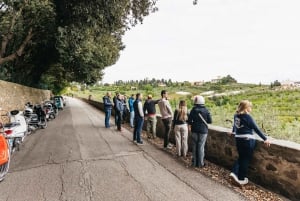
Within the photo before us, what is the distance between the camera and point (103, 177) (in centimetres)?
663

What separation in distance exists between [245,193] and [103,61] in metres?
23.9

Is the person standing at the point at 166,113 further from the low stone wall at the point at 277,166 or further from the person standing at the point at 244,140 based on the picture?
the person standing at the point at 244,140

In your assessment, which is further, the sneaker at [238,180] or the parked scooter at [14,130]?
the parked scooter at [14,130]

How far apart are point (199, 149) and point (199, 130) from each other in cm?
50

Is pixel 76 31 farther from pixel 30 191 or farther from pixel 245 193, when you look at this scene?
pixel 245 193

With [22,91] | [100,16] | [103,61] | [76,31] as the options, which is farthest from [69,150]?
[103,61]

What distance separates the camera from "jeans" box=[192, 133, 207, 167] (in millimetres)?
7625

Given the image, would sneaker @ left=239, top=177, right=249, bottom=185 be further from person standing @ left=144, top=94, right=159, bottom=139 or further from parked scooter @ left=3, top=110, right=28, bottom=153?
parked scooter @ left=3, top=110, right=28, bottom=153

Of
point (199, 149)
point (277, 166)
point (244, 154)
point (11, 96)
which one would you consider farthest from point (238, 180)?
point (11, 96)

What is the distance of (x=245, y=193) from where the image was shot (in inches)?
227

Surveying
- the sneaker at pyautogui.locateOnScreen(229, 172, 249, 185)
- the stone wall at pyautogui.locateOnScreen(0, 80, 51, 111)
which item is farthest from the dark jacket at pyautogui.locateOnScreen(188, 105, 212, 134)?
the stone wall at pyautogui.locateOnScreen(0, 80, 51, 111)

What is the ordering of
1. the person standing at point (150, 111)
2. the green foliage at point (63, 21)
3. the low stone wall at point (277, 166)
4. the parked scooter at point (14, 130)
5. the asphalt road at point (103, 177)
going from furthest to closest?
the green foliage at point (63, 21) < the person standing at point (150, 111) < the parked scooter at point (14, 130) < the asphalt road at point (103, 177) < the low stone wall at point (277, 166)

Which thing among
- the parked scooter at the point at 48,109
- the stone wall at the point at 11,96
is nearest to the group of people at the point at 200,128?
the stone wall at the point at 11,96

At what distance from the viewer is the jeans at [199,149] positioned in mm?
7625
